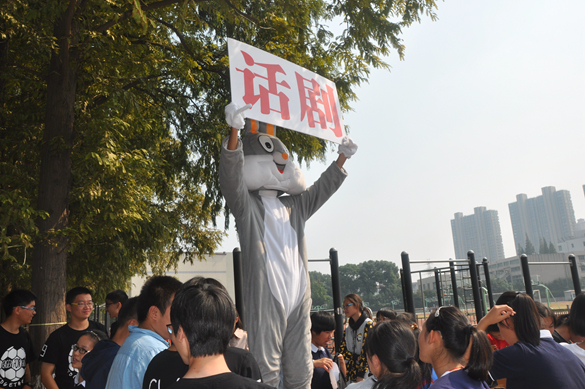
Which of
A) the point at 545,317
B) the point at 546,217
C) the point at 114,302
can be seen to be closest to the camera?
the point at 545,317

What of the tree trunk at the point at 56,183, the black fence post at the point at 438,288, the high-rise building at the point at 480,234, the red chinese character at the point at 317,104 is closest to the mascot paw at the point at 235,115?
the red chinese character at the point at 317,104

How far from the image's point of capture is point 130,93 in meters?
6.07

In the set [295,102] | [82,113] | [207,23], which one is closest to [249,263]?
[295,102]

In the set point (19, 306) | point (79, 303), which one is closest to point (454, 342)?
point (79, 303)

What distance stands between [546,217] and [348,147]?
157720 millimetres

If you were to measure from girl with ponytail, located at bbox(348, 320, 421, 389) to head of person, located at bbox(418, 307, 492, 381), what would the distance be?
93 mm

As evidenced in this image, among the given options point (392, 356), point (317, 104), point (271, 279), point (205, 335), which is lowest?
point (392, 356)

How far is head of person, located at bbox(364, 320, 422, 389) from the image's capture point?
6.98 ft

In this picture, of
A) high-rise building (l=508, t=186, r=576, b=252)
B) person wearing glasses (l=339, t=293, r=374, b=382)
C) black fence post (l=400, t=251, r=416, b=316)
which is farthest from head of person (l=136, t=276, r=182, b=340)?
high-rise building (l=508, t=186, r=576, b=252)

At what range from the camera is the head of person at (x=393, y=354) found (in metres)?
2.13

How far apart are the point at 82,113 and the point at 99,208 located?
1335 mm

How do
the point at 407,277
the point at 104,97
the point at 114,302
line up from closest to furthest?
the point at 114,302 → the point at 407,277 → the point at 104,97

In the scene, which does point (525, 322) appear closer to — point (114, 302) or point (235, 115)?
point (235, 115)

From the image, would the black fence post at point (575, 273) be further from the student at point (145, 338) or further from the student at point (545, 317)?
the student at point (145, 338)
